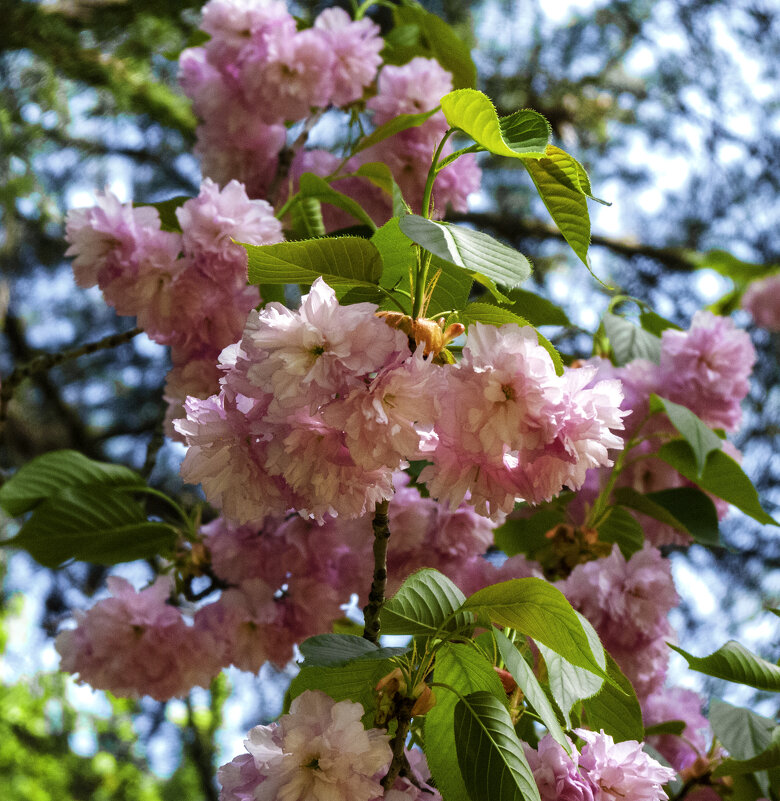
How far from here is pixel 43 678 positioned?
3.77m

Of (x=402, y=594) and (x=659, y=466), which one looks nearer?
(x=402, y=594)

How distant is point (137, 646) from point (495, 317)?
69cm

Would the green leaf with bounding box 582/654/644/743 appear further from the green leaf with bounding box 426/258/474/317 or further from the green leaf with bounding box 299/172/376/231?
the green leaf with bounding box 299/172/376/231

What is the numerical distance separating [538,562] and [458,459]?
0.57m

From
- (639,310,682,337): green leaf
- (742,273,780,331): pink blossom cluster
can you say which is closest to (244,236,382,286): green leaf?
(639,310,682,337): green leaf

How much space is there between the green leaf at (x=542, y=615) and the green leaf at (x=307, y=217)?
57 cm

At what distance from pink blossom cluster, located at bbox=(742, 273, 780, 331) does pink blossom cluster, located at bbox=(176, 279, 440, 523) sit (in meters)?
2.13

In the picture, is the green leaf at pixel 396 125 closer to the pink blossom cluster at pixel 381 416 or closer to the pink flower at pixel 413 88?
the pink flower at pixel 413 88

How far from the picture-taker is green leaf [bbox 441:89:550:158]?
0.60 m

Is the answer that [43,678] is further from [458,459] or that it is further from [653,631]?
[458,459]

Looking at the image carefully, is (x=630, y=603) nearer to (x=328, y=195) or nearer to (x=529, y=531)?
(x=529, y=531)

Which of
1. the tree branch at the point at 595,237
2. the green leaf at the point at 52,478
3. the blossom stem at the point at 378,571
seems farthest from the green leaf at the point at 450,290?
the tree branch at the point at 595,237

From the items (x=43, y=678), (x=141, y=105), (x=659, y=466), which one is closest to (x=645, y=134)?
(x=141, y=105)

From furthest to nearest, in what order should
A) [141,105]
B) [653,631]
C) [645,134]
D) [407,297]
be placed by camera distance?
[645,134] → [141,105] → [653,631] → [407,297]
